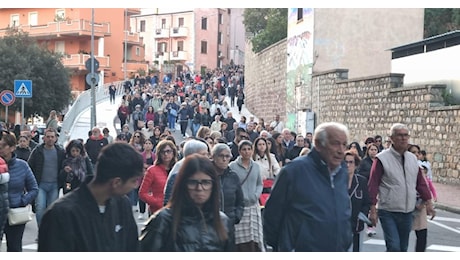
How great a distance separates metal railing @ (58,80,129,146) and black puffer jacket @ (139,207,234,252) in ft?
65.6

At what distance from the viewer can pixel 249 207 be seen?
7.41 metres

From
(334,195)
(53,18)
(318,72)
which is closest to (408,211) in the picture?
(334,195)

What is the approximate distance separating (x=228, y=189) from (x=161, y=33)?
274 ft

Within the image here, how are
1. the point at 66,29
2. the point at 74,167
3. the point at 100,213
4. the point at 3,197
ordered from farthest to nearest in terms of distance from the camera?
the point at 66,29, the point at 74,167, the point at 3,197, the point at 100,213

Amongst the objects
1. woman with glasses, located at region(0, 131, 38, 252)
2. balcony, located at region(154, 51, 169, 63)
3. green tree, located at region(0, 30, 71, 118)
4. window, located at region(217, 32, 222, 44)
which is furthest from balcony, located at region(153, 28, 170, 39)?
woman with glasses, located at region(0, 131, 38, 252)

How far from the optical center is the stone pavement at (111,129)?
15625mm

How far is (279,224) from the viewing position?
500 cm

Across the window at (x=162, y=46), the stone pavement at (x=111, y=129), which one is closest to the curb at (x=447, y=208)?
the stone pavement at (x=111, y=129)

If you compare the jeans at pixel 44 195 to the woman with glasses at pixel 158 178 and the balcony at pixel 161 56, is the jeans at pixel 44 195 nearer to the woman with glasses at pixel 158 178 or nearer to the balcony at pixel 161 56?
the woman with glasses at pixel 158 178

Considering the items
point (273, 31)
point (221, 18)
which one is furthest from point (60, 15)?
point (221, 18)

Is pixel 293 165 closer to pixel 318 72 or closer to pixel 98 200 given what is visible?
pixel 98 200

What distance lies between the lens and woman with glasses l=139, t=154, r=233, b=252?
3887 mm

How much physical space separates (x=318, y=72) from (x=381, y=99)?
16.8ft

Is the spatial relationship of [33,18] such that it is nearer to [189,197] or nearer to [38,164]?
[38,164]
